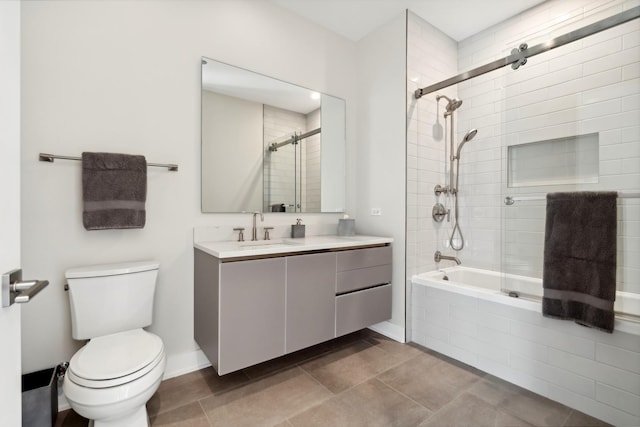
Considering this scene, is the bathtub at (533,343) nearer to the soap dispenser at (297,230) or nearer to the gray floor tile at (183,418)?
the soap dispenser at (297,230)

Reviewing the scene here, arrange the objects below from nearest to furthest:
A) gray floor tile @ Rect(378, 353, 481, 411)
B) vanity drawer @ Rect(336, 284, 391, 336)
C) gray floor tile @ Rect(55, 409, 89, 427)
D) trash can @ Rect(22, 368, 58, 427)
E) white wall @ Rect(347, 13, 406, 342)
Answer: trash can @ Rect(22, 368, 58, 427) → gray floor tile @ Rect(55, 409, 89, 427) → gray floor tile @ Rect(378, 353, 481, 411) → vanity drawer @ Rect(336, 284, 391, 336) → white wall @ Rect(347, 13, 406, 342)

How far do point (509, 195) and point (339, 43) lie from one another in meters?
2.06

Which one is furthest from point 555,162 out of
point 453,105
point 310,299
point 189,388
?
point 189,388

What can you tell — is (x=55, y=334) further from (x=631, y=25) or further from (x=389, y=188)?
(x=631, y=25)

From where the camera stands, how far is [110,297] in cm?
164

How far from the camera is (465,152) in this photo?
3.00 metres

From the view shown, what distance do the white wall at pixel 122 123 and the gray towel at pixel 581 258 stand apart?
198 centimetres

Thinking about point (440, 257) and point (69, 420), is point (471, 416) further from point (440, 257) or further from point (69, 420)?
point (69, 420)

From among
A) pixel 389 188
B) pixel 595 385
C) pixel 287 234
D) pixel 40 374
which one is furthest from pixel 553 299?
pixel 40 374

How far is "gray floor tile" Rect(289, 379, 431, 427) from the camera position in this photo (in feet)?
5.26

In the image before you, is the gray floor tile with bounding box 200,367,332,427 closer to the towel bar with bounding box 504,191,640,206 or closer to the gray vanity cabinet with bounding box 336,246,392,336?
the gray vanity cabinet with bounding box 336,246,392,336

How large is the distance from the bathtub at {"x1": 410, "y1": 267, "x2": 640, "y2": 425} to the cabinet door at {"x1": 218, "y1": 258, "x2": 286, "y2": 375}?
1.28 m
